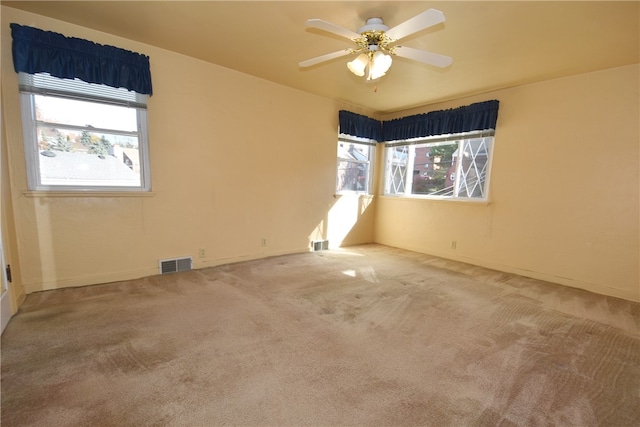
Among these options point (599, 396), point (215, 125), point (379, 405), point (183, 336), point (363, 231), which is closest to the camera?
point (379, 405)

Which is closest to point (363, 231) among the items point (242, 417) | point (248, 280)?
point (248, 280)

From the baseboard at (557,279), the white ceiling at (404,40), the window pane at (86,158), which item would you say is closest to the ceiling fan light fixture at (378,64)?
the white ceiling at (404,40)

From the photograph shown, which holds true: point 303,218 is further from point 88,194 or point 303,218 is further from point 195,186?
point 88,194

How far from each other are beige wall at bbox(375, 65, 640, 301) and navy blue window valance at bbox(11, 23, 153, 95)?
430 centimetres

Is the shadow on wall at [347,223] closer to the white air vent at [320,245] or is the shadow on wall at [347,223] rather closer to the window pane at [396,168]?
the white air vent at [320,245]

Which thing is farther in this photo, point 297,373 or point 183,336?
point 183,336

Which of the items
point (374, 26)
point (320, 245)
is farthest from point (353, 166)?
point (374, 26)

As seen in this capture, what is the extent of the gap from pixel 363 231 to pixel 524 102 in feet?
10.3

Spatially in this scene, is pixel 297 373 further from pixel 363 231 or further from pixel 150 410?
pixel 363 231

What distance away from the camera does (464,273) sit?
373cm

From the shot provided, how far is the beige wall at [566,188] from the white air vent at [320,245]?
7.09 feet

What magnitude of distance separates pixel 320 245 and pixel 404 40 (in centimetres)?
314

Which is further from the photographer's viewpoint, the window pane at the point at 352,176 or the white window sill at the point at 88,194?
the window pane at the point at 352,176

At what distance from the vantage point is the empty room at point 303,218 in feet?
5.18
